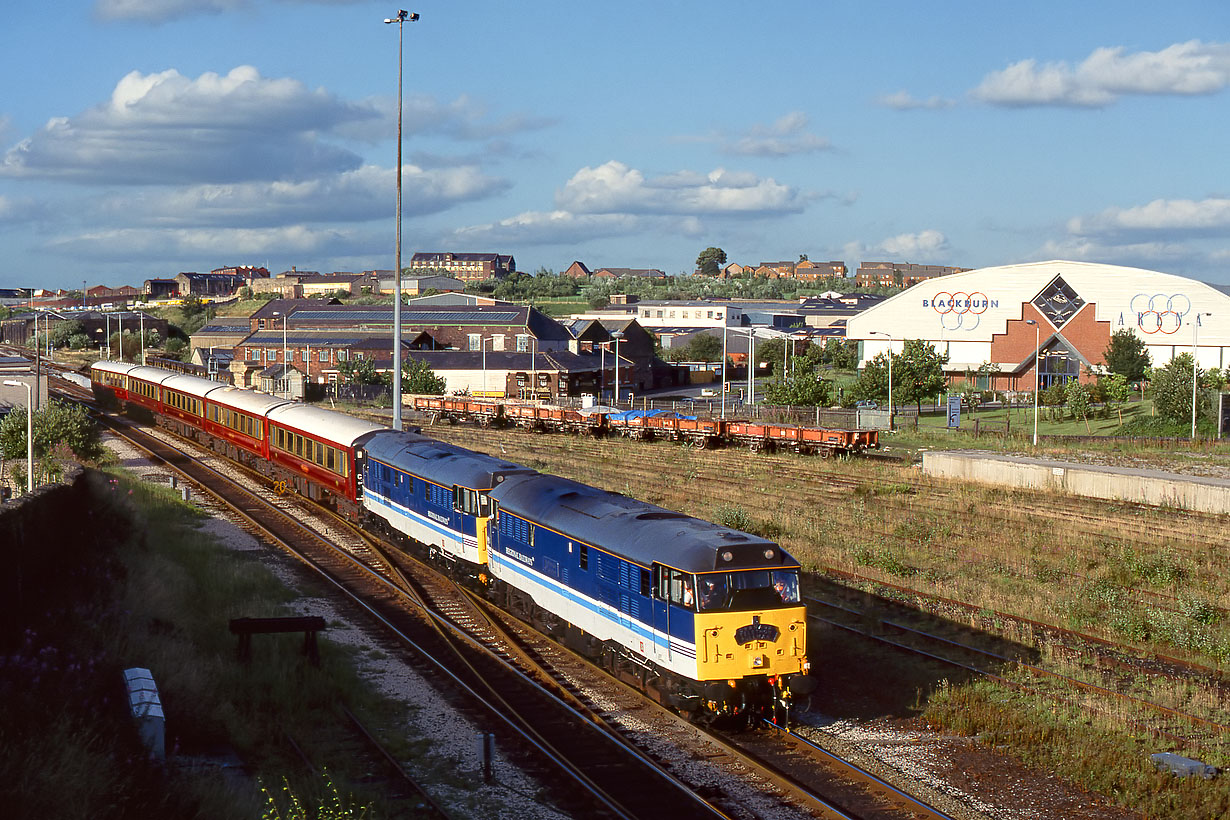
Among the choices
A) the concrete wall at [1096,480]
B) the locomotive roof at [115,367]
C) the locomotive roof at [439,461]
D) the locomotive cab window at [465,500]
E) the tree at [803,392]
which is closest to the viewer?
the locomotive cab window at [465,500]

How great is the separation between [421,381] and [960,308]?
2072 inches

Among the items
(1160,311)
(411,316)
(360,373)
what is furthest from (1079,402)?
(411,316)

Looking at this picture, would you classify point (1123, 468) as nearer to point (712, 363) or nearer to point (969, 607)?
point (969, 607)

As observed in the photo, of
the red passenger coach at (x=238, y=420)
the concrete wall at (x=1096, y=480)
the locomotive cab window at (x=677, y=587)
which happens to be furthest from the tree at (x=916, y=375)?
the locomotive cab window at (x=677, y=587)

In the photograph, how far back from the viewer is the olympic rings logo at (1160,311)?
336 ft

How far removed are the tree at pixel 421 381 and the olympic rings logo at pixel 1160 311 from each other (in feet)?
207

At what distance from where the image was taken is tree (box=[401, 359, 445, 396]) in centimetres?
9700

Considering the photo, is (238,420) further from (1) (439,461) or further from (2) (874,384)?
(2) (874,384)

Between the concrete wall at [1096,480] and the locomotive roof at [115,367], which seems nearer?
the concrete wall at [1096,480]

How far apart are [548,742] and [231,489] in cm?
3303

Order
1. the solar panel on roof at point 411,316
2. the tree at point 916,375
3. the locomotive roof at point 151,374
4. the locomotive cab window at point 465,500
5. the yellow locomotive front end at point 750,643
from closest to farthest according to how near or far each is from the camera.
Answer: the yellow locomotive front end at point 750,643 → the locomotive cab window at point 465,500 → the locomotive roof at point 151,374 → the tree at point 916,375 → the solar panel on roof at point 411,316

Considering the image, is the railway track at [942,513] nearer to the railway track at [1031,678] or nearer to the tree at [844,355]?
the railway track at [1031,678]

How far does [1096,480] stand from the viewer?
4278cm

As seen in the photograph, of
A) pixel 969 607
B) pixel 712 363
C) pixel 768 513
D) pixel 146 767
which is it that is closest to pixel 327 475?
pixel 768 513
